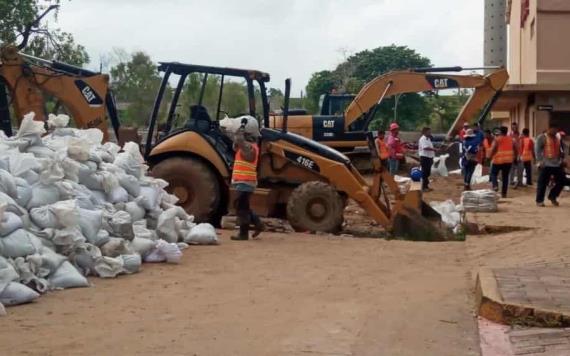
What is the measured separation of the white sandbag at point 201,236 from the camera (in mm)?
12570

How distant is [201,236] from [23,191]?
3210 mm

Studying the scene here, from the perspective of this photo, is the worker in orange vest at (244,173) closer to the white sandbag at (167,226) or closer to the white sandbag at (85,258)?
the white sandbag at (167,226)

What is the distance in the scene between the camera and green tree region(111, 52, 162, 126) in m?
52.0

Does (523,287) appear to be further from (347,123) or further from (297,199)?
(347,123)

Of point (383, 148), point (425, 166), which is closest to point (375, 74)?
point (383, 148)

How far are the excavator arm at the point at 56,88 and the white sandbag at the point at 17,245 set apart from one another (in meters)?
6.13

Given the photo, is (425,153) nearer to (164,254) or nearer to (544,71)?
(544,71)

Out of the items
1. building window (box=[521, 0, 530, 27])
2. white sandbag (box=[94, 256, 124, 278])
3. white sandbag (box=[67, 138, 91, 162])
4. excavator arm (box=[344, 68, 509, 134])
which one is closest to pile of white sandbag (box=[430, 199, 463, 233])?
excavator arm (box=[344, 68, 509, 134])

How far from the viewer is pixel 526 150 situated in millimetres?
22969

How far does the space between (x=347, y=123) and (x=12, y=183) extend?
1678 cm

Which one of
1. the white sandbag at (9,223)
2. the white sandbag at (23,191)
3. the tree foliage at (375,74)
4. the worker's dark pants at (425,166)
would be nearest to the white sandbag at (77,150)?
the white sandbag at (23,191)

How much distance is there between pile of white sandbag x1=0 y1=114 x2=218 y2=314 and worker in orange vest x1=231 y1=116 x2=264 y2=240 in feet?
2.29

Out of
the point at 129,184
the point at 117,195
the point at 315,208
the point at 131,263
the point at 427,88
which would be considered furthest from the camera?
the point at 427,88

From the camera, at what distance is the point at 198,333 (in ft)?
23.8
